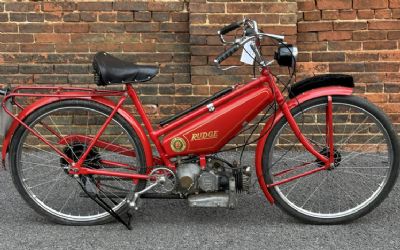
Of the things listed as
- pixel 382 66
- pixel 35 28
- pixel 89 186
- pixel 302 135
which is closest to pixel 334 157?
pixel 302 135

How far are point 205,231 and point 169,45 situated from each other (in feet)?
6.72

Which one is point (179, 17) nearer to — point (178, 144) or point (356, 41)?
point (356, 41)

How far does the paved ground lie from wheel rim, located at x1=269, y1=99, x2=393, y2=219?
0.16 meters

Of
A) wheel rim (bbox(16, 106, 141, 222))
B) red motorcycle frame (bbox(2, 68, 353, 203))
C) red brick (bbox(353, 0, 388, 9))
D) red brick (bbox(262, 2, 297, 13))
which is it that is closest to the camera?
red motorcycle frame (bbox(2, 68, 353, 203))

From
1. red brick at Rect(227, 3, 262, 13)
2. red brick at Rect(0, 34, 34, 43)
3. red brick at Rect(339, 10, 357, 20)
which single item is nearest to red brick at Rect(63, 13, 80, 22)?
red brick at Rect(0, 34, 34, 43)

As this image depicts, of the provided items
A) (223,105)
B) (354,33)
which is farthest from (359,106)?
(354,33)

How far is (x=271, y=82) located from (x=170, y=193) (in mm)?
981

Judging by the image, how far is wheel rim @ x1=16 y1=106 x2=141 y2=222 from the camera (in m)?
3.69

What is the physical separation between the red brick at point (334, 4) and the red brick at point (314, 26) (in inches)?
5.6

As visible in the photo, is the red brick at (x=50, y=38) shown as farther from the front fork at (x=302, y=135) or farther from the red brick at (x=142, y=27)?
the front fork at (x=302, y=135)

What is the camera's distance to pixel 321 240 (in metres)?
3.55

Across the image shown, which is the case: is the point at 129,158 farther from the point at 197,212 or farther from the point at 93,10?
the point at 93,10

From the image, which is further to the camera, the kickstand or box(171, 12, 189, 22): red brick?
box(171, 12, 189, 22): red brick

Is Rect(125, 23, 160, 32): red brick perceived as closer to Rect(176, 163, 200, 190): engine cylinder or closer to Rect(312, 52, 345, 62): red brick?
Rect(312, 52, 345, 62): red brick
